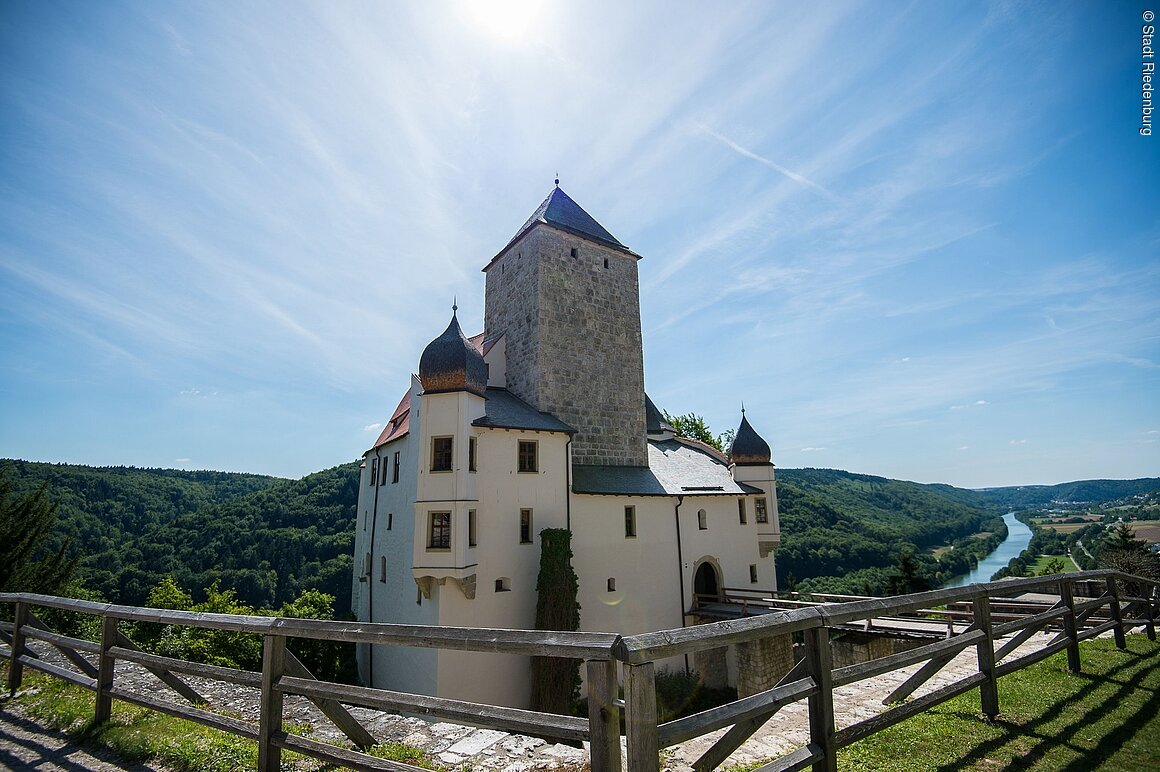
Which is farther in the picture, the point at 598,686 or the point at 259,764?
the point at 259,764

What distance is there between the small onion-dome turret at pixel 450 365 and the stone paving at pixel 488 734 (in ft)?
29.6

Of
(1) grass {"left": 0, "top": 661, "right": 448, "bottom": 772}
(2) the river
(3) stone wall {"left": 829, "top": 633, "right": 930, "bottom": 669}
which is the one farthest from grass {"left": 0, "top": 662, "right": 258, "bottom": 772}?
(2) the river

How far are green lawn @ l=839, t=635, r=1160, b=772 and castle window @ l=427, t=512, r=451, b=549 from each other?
1206cm

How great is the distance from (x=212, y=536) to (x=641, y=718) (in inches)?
2615

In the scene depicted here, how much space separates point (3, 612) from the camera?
1396cm

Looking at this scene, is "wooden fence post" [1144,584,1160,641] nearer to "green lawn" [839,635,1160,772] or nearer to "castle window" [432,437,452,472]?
"green lawn" [839,635,1160,772]

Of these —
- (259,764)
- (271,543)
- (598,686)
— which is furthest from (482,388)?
(271,543)

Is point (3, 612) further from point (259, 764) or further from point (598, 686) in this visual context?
point (598, 686)

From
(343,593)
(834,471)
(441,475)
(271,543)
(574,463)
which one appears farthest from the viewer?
(834,471)

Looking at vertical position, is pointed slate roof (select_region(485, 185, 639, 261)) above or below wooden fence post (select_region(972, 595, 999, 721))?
above

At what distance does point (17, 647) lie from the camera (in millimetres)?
5914

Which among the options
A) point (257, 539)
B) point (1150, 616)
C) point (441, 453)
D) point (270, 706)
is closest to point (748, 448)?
point (441, 453)

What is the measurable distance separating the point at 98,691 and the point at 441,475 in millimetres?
10309

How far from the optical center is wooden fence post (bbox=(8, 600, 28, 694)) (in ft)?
19.1
